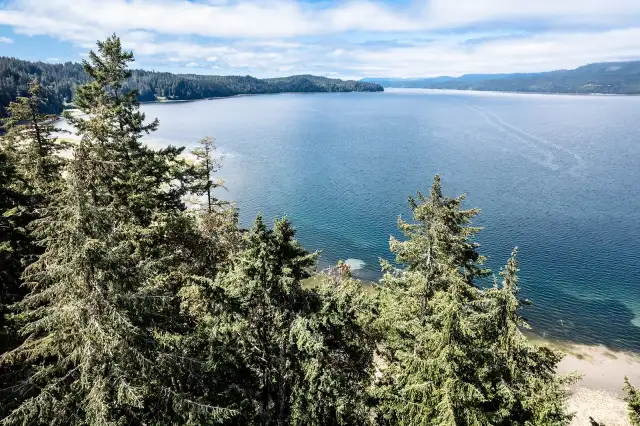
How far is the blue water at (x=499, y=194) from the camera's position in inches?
1930

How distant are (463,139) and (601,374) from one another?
111 m

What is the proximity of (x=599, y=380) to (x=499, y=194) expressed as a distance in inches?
1921

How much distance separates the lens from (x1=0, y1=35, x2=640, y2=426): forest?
11.5 meters

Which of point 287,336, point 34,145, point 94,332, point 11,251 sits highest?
point 34,145

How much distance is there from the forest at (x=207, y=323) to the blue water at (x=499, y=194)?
28785 mm

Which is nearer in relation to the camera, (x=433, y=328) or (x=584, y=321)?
(x=433, y=328)

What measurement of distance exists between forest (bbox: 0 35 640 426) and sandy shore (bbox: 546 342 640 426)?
51.6ft

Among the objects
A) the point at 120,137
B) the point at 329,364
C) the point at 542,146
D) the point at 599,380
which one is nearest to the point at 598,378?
the point at 599,380

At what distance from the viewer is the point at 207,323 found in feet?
58.0

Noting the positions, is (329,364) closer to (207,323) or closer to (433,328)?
(433,328)

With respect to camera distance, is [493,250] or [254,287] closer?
[254,287]

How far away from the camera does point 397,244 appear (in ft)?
75.7

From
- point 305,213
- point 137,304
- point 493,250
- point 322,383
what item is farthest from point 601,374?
point 305,213

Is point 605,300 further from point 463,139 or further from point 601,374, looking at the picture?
point 463,139
